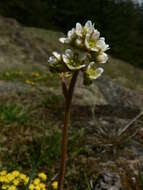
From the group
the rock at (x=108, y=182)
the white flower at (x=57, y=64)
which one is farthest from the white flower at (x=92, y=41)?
the rock at (x=108, y=182)

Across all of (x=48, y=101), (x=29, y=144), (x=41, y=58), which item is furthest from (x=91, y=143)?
(x=41, y=58)

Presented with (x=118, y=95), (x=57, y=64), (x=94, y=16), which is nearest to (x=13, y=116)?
(x=57, y=64)

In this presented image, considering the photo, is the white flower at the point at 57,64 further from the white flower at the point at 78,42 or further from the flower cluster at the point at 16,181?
the flower cluster at the point at 16,181

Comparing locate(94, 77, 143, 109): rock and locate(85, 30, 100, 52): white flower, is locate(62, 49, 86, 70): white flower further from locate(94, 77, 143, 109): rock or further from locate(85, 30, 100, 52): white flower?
locate(94, 77, 143, 109): rock

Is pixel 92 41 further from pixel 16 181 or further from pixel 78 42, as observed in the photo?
pixel 16 181

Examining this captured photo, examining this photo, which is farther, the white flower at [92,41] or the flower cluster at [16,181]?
the flower cluster at [16,181]

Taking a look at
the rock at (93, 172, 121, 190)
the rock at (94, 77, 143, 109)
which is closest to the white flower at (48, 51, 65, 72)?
the rock at (93, 172, 121, 190)
